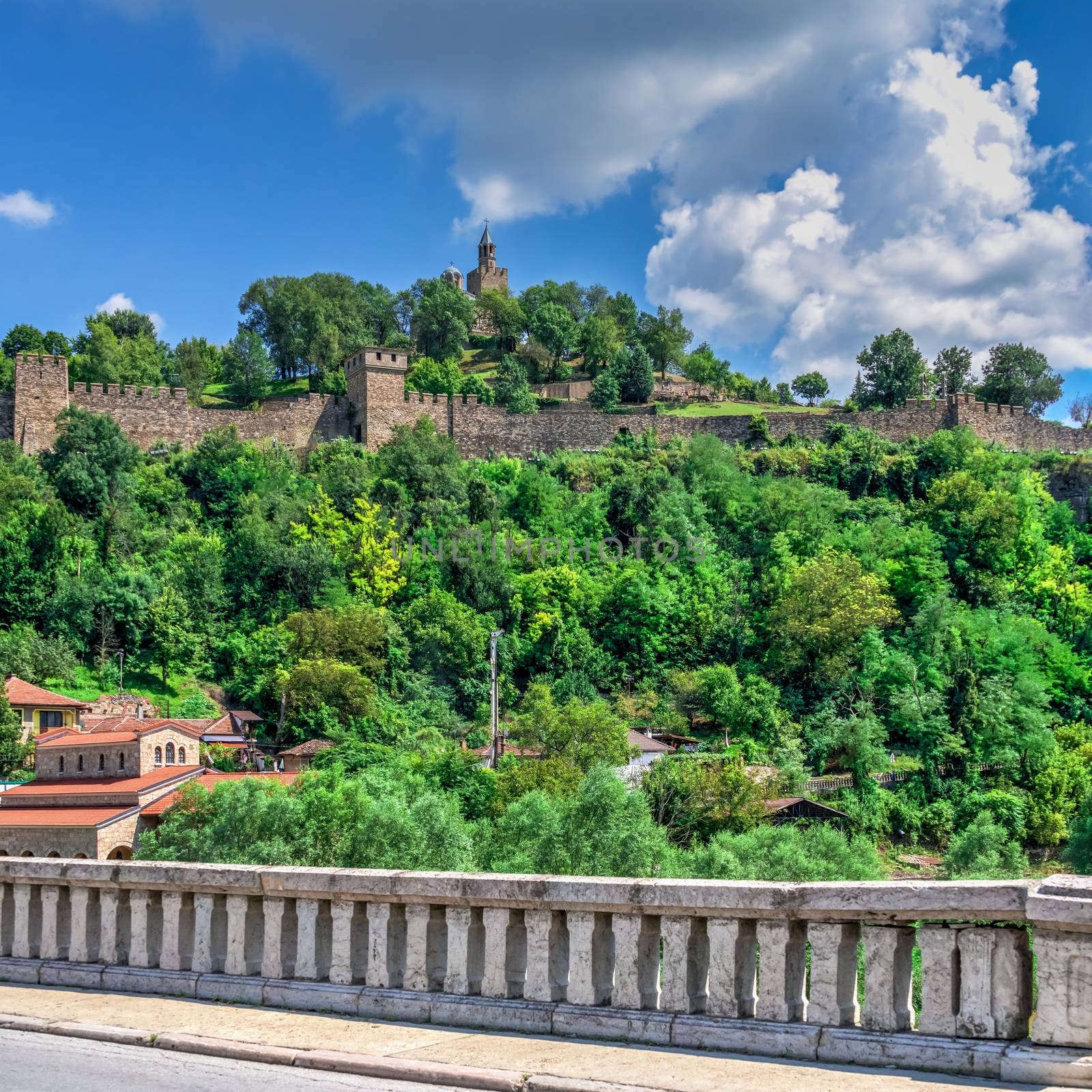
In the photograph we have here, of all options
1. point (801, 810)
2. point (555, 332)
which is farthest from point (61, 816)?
point (555, 332)

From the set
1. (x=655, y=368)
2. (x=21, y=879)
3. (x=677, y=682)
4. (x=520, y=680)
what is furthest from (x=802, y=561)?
(x=21, y=879)

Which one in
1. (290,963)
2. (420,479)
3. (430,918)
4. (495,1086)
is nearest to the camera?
(495,1086)

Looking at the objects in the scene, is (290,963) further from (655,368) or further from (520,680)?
(655,368)

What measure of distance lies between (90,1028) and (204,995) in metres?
0.82

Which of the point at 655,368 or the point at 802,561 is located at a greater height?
the point at 655,368

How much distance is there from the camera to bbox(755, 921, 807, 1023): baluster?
20.8 ft

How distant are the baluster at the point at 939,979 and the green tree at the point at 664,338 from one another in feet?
222

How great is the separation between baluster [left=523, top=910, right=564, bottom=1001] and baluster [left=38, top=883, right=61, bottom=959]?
3.82 meters

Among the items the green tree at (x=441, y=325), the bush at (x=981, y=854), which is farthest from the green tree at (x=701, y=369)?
the bush at (x=981, y=854)

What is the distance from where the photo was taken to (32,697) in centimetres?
3941

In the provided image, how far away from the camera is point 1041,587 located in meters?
48.6

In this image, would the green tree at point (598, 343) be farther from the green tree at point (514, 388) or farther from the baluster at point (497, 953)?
the baluster at point (497, 953)

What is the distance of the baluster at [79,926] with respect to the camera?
8945mm

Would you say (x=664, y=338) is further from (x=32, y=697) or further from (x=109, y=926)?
(x=109, y=926)
